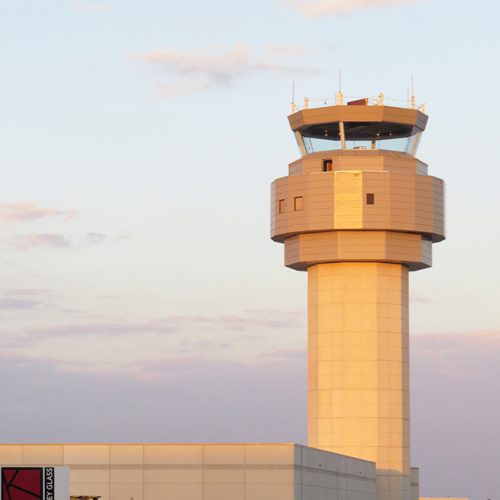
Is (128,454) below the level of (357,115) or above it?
below

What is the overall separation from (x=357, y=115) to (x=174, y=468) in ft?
112

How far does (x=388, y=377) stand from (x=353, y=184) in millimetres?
12451

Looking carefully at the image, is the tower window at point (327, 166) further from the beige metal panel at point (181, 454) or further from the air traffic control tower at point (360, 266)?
the beige metal panel at point (181, 454)

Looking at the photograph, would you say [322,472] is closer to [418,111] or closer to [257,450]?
[257,450]

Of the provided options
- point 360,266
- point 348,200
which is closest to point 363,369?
point 360,266

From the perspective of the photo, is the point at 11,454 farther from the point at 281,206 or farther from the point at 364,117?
the point at 364,117

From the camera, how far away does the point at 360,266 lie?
101938mm

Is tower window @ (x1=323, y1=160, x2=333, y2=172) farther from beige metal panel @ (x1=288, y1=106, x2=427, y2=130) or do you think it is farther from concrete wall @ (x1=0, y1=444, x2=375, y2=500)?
concrete wall @ (x1=0, y1=444, x2=375, y2=500)

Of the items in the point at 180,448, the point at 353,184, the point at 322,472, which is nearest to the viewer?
the point at 180,448

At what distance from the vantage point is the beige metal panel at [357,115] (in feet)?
338

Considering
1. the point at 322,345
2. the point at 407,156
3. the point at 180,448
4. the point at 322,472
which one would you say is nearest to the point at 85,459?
the point at 180,448

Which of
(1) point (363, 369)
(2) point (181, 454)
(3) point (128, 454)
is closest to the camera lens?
(2) point (181, 454)

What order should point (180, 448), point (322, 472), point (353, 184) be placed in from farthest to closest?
point (353, 184) < point (322, 472) < point (180, 448)

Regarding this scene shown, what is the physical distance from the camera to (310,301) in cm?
10388
